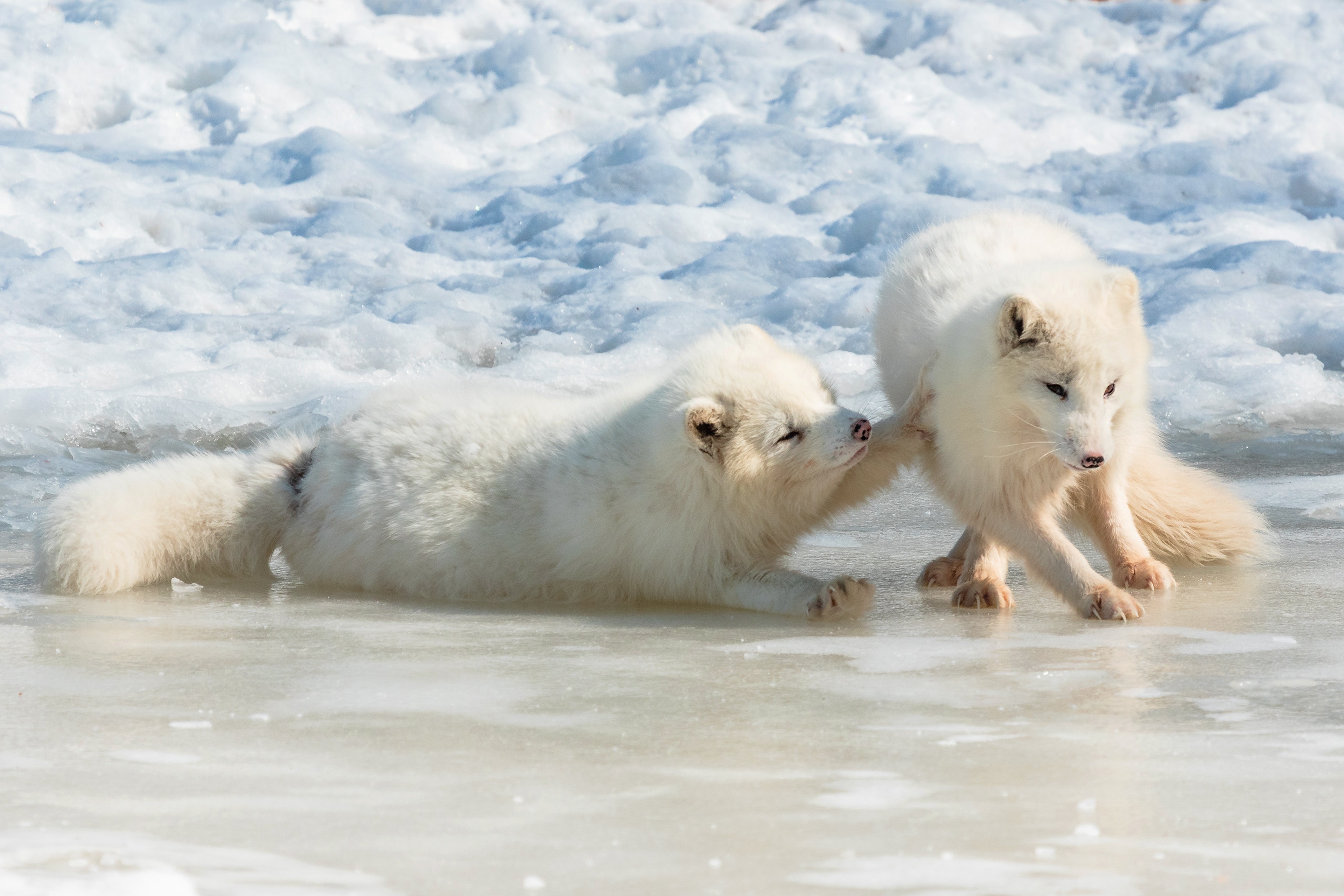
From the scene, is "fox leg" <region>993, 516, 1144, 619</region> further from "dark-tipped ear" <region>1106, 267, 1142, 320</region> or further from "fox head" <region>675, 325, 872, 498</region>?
"dark-tipped ear" <region>1106, 267, 1142, 320</region>

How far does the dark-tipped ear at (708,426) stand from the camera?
446 centimetres

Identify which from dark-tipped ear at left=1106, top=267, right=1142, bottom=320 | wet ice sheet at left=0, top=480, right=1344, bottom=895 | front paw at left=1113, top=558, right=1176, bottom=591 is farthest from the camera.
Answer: front paw at left=1113, top=558, right=1176, bottom=591

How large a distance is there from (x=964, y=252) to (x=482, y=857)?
11.3 feet

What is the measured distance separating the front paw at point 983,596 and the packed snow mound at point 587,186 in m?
3.34

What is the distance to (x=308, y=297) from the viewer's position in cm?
1041

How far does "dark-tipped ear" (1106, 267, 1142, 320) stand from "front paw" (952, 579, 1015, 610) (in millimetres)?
926

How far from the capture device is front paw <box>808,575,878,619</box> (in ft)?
13.7

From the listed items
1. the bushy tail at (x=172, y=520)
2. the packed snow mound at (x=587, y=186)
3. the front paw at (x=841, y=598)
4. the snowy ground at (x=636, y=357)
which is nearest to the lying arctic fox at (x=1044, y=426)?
the snowy ground at (x=636, y=357)

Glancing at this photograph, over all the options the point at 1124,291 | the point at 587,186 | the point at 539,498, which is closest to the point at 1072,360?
the point at 1124,291

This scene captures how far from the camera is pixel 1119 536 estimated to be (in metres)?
4.72

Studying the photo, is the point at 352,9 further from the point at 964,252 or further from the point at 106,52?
the point at 964,252

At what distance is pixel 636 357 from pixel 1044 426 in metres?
5.20

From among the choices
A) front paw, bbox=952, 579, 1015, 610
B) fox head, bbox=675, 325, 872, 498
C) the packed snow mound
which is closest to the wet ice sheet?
front paw, bbox=952, 579, 1015, 610

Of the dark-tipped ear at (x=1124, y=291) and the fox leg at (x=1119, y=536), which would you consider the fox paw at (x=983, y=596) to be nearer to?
the fox leg at (x=1119, y=536)
